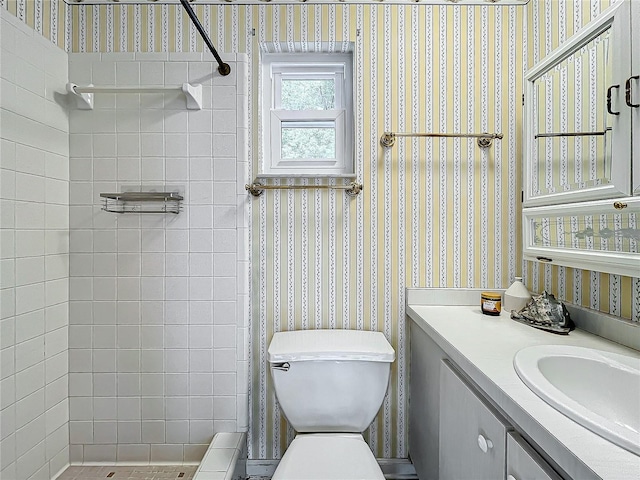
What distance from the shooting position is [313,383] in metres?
1.46

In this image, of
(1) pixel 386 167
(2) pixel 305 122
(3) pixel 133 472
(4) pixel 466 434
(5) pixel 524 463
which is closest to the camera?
(5) pixel 524 463

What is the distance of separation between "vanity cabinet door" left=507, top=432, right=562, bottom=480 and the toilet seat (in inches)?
19.5

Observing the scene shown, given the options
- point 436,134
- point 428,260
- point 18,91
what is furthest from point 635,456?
point 18,91

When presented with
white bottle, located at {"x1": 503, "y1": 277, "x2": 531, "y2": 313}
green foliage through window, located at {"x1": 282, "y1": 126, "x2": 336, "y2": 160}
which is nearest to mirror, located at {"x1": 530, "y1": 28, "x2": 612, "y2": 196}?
white bottle, located at {"x1": 503, "y1": 277, "x2": 531, "y2": 313}

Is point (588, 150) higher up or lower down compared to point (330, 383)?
higher up

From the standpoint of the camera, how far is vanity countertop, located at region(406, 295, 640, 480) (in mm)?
607

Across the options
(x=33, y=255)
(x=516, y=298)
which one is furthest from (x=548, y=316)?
(x=33, y=255)

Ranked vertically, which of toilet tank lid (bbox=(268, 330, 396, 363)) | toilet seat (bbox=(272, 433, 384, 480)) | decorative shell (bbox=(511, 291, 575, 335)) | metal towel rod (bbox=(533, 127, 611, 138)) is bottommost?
toilet seat (bbox=(272, 433, 384, 480))

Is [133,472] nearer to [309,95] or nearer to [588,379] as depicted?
[588,379]

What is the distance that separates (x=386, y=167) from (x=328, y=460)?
1188mm

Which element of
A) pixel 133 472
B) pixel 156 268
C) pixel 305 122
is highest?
pixel 305 122

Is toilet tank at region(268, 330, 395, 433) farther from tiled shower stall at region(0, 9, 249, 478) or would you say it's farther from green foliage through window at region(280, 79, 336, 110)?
green foliage through window at region(280, 79, 336, 110)

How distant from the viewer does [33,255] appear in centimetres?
148

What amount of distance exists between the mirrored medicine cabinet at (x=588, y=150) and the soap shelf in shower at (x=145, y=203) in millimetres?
1447
